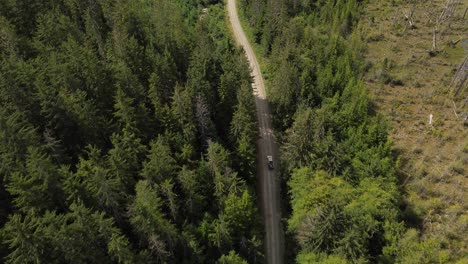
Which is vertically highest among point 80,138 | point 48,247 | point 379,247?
point 80,138

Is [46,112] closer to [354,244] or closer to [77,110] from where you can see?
[77,110]

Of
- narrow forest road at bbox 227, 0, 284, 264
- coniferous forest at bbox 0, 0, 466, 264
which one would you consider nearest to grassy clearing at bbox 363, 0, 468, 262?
coniferous forest at bbox 0, 0, 466, 264

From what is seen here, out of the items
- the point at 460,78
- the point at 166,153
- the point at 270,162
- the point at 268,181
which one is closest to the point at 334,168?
the point at 268,181

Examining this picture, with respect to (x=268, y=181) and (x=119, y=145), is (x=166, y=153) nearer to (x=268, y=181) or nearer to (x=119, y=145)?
(x=119, y=145)

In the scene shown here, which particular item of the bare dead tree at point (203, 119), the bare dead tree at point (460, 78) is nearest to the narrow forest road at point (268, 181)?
the bare dead tree at point (203, 119)

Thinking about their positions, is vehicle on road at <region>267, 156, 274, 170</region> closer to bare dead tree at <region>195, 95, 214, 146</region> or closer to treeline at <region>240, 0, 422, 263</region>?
treeline at <region>240, 0, 422, 263</region>

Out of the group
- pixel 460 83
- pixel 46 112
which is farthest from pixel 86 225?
pixel 460 83
